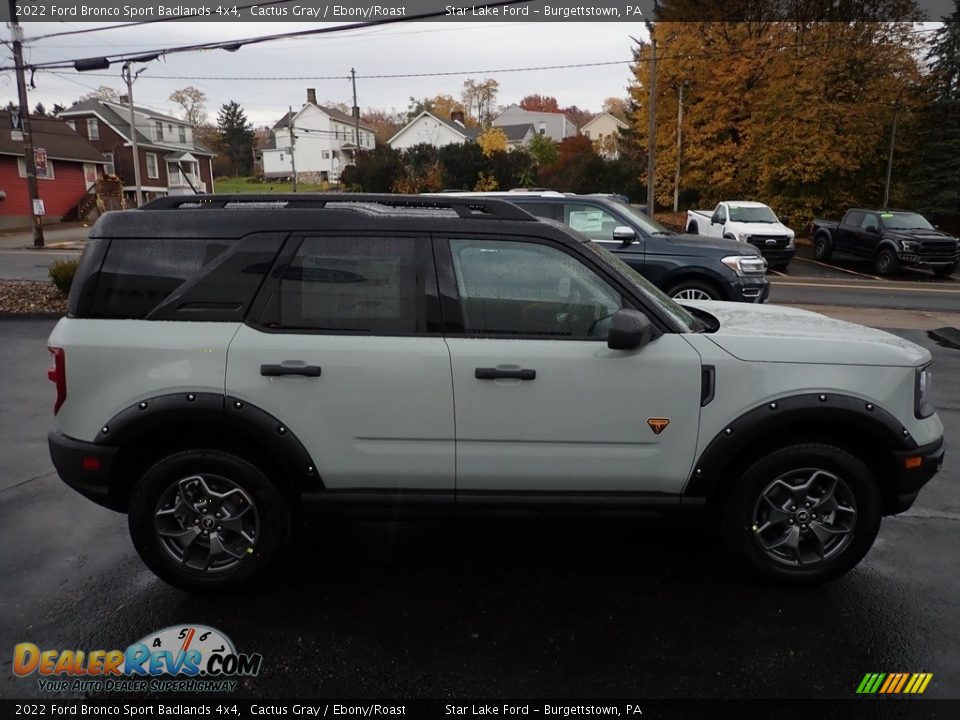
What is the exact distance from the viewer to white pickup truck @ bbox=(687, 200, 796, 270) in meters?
20.5

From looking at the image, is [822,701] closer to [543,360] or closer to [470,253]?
[543,360]

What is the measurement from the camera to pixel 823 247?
23.1 m

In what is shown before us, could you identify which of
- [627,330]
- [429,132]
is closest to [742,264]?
[627,330]

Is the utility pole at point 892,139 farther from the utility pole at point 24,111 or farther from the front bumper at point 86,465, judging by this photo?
the utility pole at point 24,111

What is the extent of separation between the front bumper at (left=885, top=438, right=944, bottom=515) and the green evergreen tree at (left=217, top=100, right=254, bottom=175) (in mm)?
94230

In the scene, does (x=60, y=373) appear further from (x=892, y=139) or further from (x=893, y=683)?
(x=892, y=139)

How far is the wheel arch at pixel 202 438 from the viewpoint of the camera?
328 cm

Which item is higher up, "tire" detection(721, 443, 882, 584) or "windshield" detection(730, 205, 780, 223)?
"windshield" detection(730, 205, 780, 223)

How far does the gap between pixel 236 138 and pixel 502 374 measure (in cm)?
9950

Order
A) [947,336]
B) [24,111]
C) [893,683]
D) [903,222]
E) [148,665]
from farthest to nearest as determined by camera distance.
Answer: [24,111] < [903,222] < [947,336] < [148,665] < [893,683]

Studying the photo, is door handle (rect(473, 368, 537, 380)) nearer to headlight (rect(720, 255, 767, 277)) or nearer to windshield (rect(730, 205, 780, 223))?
headlight (rect(720, 255, 767, 277))

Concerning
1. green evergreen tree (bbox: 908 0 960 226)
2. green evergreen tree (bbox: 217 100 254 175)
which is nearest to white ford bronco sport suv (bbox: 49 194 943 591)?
green evergreen tree (bbox: 908 0 960 226)

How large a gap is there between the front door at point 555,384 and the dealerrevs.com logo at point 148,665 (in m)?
1.31

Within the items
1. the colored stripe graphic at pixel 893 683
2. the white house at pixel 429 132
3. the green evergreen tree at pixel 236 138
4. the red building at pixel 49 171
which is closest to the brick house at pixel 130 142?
the red building at pixel 49 171
